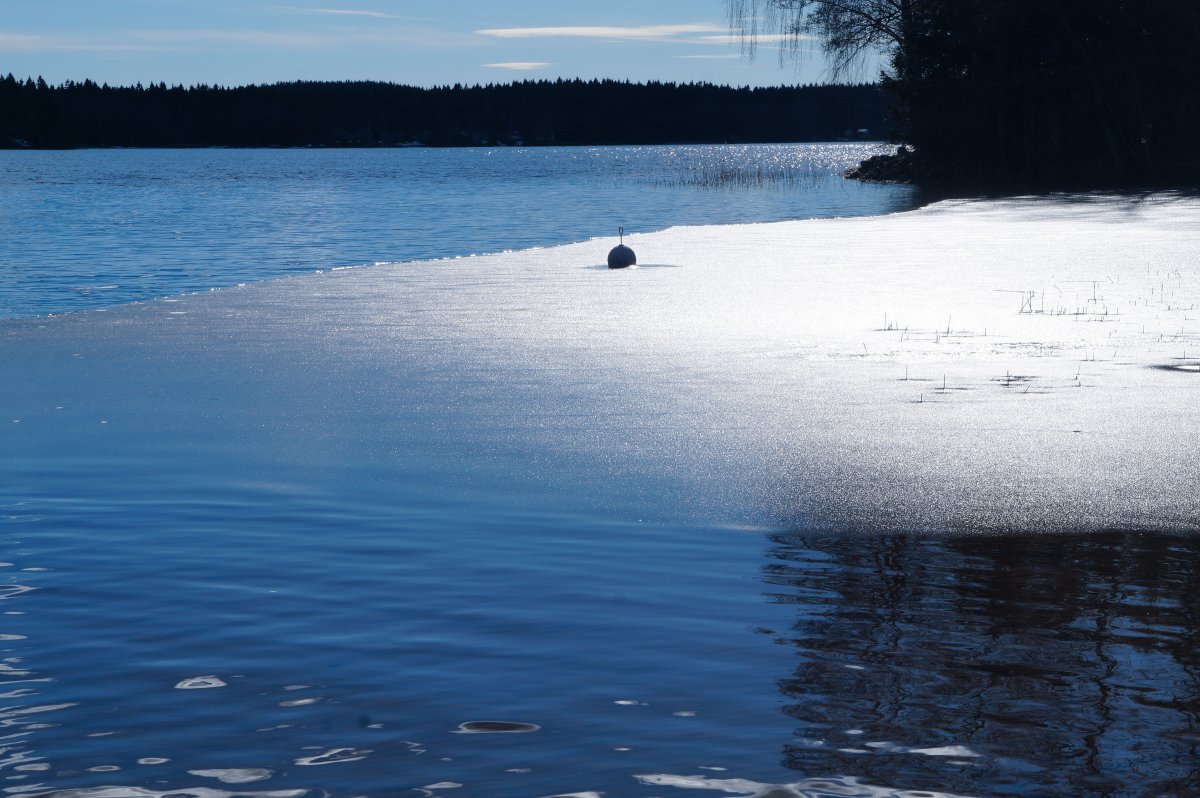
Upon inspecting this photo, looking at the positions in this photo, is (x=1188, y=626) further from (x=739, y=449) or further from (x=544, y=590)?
(x=739, y=449)

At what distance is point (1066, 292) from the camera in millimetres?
17359

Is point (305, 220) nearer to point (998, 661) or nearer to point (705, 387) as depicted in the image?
point (705, 387)

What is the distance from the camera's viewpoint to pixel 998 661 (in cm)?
496

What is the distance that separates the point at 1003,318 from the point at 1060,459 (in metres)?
7.06

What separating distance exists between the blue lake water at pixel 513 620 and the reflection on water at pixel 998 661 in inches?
0.6

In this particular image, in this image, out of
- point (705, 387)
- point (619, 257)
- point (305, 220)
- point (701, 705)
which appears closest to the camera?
point (701, 705)

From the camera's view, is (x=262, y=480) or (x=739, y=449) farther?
(x=739, y=449)

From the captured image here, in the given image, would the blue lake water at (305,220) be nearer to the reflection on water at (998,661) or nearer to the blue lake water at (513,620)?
the blue lake water at (513,620)

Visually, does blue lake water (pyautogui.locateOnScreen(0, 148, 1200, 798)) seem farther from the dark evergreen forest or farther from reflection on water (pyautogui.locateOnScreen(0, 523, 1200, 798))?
the dark evergreen forest

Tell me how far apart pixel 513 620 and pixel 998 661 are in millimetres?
1825

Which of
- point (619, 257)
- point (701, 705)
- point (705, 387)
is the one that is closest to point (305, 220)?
point (619, 257)

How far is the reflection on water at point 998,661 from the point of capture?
13.4 ft

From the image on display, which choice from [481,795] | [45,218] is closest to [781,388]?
[481,795]

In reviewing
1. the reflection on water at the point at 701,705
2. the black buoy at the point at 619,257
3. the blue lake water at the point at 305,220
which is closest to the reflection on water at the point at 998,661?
the reflection on water at the point at 701,705
